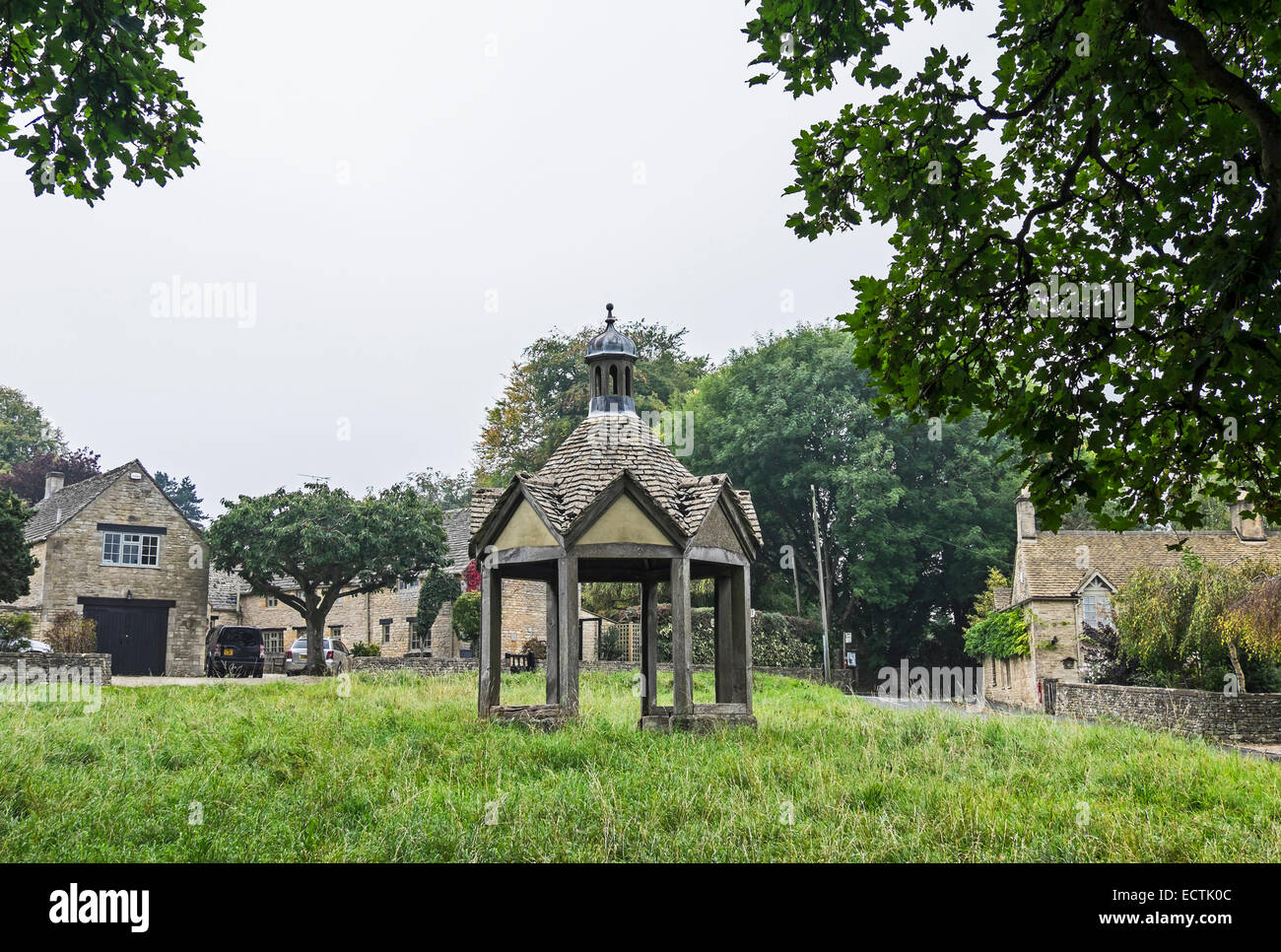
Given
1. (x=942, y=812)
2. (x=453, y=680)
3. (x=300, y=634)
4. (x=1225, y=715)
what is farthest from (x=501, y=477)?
(x=942, y=812)

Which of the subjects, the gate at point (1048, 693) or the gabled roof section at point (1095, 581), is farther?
the gabled roof section at point (1095, 581)

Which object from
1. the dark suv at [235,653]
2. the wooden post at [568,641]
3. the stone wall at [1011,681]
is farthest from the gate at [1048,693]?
the dark suv at [235,653]

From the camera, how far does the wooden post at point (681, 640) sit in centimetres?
1420

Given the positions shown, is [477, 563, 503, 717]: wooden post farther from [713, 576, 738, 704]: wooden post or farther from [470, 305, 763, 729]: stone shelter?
[713, 576, 738, 704]: wooden post

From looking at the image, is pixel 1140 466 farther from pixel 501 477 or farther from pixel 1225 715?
pixel 501 477

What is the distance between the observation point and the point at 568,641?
14.2 meters

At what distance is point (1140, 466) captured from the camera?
263 inches

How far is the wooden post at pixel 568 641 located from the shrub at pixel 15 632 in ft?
61.0

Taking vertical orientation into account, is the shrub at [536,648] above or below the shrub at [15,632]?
below

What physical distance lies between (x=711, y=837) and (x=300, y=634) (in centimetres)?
4477

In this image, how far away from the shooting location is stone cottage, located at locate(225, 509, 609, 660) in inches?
1641

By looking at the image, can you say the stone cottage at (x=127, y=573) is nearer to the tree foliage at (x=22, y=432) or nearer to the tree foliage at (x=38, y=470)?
the tree foliage at (x=38, y=470)

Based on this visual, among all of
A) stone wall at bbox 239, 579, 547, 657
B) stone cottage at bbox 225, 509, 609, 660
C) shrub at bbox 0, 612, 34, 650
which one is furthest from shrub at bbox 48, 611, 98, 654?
stone wall at bbox 239, 579, 547, 657

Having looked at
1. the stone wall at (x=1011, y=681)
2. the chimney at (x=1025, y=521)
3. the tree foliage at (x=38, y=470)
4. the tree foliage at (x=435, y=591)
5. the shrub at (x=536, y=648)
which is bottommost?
the stone wall at (x=1011, y=681)
